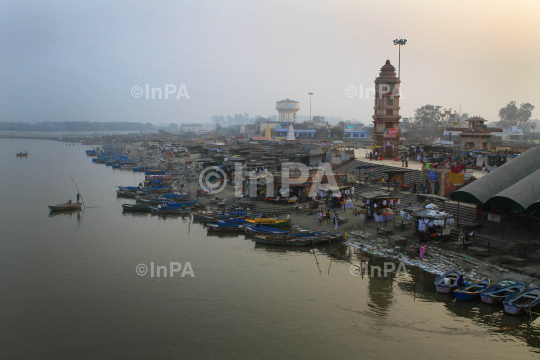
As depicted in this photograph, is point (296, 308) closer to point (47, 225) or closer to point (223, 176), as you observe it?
point (47, 225)

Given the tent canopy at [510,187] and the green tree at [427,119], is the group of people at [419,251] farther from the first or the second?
the green tree at [427,119]

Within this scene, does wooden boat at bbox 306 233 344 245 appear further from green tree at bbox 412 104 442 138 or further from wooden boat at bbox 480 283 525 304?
green tree at bbox 412 104 442 138

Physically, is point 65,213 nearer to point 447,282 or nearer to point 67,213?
point 67,213

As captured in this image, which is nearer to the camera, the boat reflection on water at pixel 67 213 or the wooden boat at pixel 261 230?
the wooden boat at pixel 261 230

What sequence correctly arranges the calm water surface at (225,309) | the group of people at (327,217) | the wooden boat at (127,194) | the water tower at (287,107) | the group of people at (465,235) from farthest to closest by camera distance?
1. the water tower at (287,107)
2. the wooden boat at (127,194)
3. the group of people at (327,217)
4. the group of people at (465,235)
5. the calm water surface at (225,309)

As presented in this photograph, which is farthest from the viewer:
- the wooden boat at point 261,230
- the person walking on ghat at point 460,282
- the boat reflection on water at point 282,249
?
the wooden boat at point 261,230

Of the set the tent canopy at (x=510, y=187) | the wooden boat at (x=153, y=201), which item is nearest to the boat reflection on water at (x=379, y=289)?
the tent canopy at (x=510, y=187)

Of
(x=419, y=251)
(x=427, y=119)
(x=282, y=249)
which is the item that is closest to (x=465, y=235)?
(x=419, y=251)
